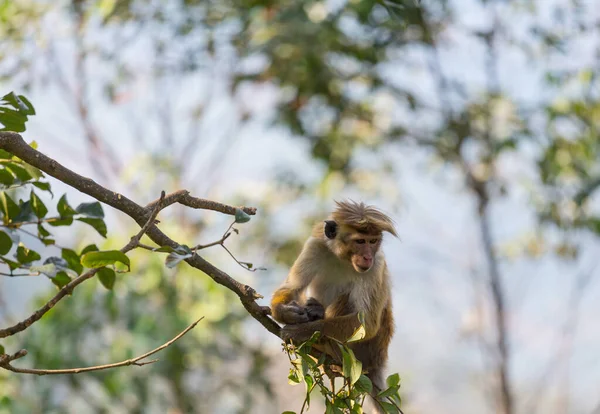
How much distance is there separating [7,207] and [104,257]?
20.2 inches

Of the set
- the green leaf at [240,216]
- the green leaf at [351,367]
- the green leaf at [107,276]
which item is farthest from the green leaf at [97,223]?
the green leaf at [351,367]

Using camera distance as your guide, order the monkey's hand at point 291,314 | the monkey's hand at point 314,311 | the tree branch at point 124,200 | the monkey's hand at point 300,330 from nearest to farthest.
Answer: the tree branch at point 124,200 < the monkey's hand at point 300,330 < the monkey's hand at point 291,314 < the monkey's hand at point 314,311

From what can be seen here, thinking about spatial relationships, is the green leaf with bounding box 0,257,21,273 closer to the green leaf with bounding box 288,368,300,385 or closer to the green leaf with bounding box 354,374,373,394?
the green leaf with bounding box 288,368,300,385

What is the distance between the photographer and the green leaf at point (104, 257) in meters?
2.39

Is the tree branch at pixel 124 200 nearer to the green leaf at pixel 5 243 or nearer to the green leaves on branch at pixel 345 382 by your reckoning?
the green leaves on branch at pixel 345 382

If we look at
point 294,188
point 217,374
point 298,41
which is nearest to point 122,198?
point 298,41

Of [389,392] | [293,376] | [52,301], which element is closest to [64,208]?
[52,301]

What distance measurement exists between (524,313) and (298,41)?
7182mm

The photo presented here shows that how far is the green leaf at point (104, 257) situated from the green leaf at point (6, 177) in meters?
0.45

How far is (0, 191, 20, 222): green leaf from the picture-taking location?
2707mm

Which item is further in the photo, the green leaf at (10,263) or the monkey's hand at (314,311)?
the monkey's hand at (314,311)

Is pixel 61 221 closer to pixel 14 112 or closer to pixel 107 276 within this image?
pixel 107 276

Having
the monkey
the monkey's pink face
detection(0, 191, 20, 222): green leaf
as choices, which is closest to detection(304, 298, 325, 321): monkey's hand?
the monkey

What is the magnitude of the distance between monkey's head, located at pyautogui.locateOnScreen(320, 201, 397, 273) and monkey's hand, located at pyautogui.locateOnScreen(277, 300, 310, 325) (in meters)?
0.51
